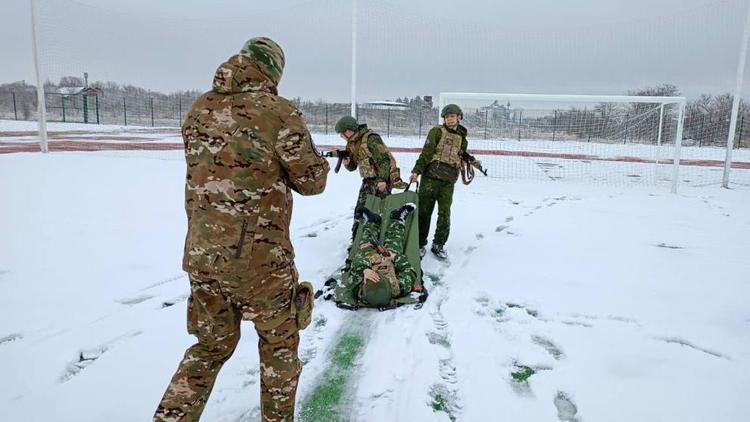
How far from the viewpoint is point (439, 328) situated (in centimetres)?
360

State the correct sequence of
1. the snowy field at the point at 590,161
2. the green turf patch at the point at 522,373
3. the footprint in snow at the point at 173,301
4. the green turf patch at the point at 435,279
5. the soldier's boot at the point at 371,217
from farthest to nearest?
the snowy field at the point at 590,161
the green turf patch at the point at 435,279
the soldier's boot at the point at 371,217
the footprint in snow at the point at 173,301
the green turf patch at the point at 522,373

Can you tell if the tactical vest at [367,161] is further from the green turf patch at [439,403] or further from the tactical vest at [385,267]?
the green turf patch at [439,403]

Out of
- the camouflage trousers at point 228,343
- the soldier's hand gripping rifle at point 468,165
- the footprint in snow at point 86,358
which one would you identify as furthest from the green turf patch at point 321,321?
the soldier's hand gripping rifle at point 468,165

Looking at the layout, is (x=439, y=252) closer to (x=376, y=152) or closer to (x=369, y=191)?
(x=369, y=191)

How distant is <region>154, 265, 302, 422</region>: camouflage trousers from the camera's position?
195cm

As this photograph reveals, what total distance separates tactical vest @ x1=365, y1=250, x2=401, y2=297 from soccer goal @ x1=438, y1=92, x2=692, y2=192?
9.08 m

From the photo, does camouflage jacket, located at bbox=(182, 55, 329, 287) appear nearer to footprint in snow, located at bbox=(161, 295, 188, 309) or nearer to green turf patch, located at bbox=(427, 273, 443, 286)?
footprint in snow, located at bbox=(161, 295, 188, 309)

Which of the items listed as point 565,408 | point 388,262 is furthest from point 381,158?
point 565,408

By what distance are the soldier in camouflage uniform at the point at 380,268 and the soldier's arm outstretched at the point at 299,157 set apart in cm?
203

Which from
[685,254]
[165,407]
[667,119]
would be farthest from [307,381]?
[667,119]

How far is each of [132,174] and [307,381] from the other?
9297 millimetres

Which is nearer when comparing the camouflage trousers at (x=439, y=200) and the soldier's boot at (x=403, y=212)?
the soldier's boot at (x=403, y=212)

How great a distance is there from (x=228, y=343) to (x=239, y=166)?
756 mm

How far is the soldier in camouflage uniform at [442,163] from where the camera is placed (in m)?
5.25
